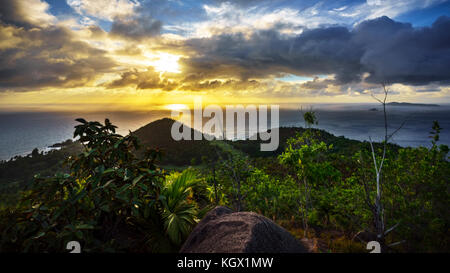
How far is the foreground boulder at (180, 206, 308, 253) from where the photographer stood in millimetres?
3250

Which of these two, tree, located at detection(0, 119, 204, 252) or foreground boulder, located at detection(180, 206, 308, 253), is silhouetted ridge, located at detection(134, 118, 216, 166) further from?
foreground boulder, located at detection(180, 206, 308, 253)

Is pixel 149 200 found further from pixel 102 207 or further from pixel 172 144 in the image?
pixel 172 144

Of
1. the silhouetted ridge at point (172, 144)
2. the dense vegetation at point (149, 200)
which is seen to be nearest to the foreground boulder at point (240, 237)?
the dense vegetation at point (149, 200)

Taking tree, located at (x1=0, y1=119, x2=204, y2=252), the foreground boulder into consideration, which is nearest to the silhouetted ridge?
tree, located at (x1=0, y1=119, x2=204, y2=252)

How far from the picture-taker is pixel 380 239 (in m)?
4.41

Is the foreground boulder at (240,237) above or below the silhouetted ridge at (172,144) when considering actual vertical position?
above

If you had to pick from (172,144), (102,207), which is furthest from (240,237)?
(172,144)

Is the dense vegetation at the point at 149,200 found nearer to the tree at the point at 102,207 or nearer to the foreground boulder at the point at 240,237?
the tree at the point at 102,207

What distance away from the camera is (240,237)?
3.35 metres

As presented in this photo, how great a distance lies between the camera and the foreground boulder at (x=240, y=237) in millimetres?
3250

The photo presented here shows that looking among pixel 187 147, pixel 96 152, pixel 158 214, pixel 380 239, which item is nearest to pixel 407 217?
pixel 380 239
